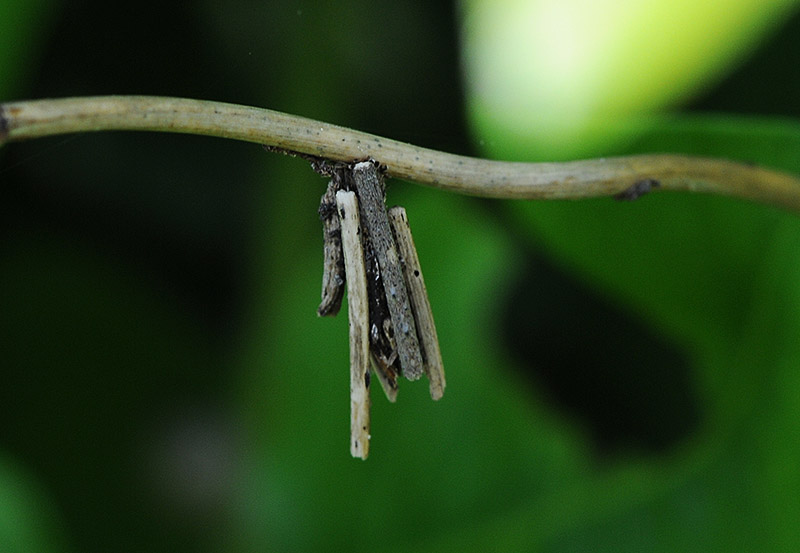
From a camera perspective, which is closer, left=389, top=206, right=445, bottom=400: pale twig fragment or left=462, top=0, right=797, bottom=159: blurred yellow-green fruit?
left=389, top=206, right=445, bottom=400: pale twig fragment

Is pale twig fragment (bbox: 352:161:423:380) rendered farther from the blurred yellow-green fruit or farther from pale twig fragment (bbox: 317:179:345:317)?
the blurred yellow-green fruit

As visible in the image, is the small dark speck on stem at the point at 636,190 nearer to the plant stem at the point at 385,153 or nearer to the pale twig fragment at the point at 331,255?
the plant stem at the point at 385,153

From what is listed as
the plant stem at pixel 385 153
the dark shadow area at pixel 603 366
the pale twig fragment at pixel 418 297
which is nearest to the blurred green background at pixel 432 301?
the dark shadow area at pixel 603 366

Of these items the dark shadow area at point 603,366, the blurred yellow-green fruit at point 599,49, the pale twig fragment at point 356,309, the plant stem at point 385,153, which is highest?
the blurred yellow-green fruit at point 599,49

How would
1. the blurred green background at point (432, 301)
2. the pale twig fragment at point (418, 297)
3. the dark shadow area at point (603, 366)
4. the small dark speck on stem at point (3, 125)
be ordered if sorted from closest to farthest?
the small dark speck on stem at point (3, 125) → the pale twig fragment at point (418, 297) → the blurred green background at point (432, 301) → the dark shadow area at point (603, 366)

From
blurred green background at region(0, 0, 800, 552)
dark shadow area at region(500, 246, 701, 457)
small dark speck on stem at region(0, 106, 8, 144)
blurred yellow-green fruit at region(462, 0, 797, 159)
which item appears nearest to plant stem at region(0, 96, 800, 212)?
small dark speck on stem at region(0, 106, 8, 144)

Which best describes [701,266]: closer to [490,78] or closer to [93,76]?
[490,78]
